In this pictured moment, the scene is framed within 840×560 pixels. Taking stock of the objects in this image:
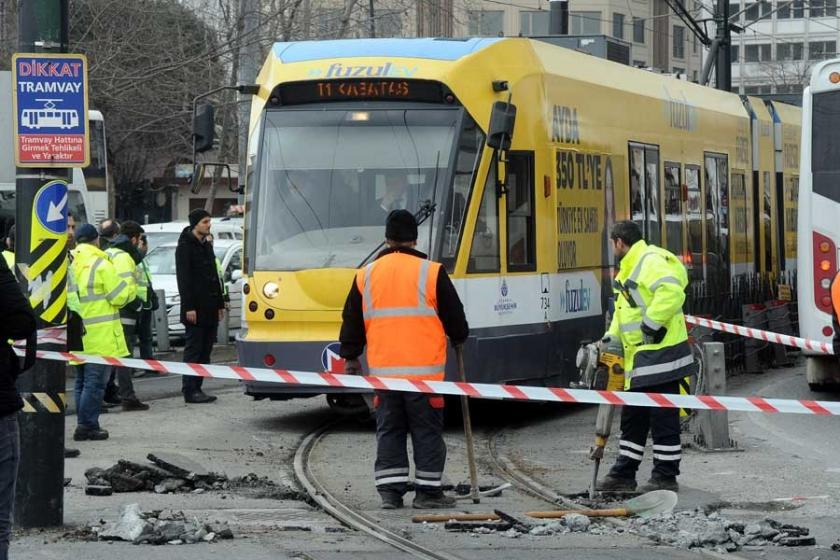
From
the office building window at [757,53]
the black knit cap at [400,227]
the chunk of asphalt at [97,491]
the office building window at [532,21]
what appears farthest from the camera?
the office building window at [757,53]

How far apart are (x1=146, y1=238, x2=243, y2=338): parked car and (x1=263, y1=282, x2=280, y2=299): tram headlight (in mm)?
9772

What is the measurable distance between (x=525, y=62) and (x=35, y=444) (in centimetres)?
655

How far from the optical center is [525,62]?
14.0 m

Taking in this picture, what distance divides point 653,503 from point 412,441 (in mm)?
1432

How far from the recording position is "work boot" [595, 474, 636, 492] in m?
10.4

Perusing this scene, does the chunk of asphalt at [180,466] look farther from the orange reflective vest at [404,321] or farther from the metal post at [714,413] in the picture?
the metal post at [714,413]

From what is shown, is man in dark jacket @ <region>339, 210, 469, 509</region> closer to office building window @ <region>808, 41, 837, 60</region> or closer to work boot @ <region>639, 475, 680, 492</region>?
work boot @ <region>639, 475, 680, 492</region>

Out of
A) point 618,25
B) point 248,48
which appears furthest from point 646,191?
point 618,25

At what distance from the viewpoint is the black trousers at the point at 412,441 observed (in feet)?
32.0

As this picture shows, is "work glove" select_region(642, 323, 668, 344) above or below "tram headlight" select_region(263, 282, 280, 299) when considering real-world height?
below

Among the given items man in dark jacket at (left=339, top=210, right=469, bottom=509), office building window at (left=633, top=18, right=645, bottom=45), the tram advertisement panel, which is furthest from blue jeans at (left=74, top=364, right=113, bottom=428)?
office building window at (left=633, top=18, right=645, bottom=45)

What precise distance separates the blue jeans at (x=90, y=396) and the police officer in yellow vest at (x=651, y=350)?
4.44m

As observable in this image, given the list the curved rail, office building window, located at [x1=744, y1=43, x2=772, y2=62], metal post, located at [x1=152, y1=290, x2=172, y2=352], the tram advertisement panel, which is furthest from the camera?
office building window, located at [x1=744, y1=43, x2=772, y2=62]

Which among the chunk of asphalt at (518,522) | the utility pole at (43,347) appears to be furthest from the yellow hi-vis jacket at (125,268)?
the chunk of asphalt at (518,522)
